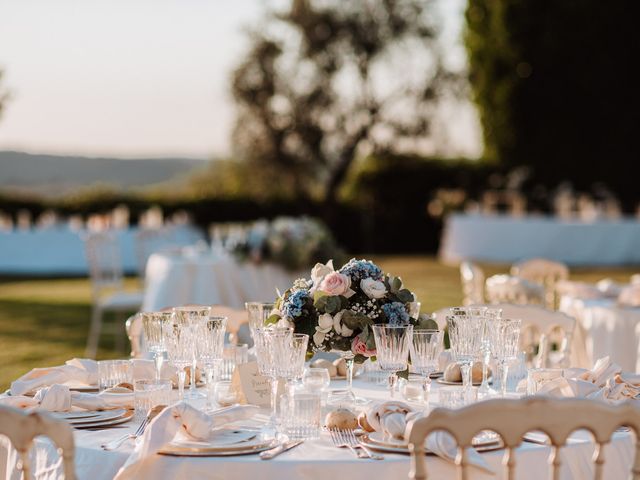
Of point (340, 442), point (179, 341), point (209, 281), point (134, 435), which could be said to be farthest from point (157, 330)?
point (209, 281)

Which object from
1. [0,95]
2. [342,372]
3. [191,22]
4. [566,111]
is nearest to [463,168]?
[566,111]

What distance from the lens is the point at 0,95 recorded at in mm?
9195

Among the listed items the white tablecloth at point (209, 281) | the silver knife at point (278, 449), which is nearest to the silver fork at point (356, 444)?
the silver knife at point (278, 449)

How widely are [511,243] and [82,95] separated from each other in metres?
11.3

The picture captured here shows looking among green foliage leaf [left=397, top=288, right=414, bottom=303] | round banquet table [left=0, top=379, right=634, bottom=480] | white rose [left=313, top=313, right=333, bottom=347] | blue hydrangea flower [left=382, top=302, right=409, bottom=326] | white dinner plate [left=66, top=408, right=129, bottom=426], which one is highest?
green foliage leaf [left=397, top=288, right=414, bottom=303]

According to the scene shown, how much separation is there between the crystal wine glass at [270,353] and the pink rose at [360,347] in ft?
0.96

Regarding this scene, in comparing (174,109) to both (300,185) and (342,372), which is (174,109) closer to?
(300,185)

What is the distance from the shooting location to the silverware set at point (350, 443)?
2297mm

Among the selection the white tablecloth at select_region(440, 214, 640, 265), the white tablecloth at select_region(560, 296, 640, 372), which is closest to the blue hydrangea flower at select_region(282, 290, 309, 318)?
the white tablecloth at select_region(560, 296, 640, 372)

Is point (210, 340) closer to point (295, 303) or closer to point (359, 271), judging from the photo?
point (295, 303)

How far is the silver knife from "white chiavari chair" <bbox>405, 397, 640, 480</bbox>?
0.41m

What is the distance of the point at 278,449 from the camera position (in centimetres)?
233

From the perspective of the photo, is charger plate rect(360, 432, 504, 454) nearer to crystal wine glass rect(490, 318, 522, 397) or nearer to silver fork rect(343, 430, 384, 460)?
silver fork rect(343, 430, 384, 460)

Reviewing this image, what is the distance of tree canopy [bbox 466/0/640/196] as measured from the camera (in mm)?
19047
